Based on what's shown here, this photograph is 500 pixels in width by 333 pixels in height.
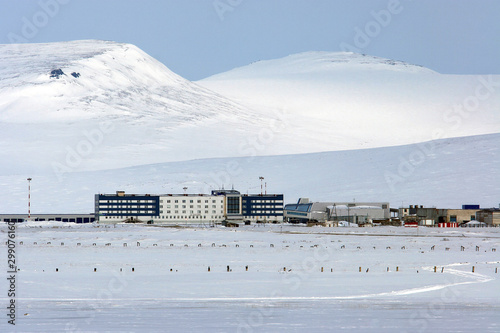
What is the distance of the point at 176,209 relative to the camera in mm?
197875

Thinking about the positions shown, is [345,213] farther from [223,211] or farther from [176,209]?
[176,209]

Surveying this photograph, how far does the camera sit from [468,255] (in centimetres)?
7444

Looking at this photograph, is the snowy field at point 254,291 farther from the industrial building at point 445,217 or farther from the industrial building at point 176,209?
the industrial building at point 176,209

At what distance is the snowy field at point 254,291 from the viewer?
3733 centimetres

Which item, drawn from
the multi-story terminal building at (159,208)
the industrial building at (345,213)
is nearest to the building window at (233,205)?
the multi-story terminal building at (159,208)

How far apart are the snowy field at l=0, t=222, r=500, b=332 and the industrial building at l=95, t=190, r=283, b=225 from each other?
11891cm

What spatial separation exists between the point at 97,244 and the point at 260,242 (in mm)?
18861

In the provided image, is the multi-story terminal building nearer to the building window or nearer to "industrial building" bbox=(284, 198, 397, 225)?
the building window

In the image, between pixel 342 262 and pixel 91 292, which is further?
pixel 342 262

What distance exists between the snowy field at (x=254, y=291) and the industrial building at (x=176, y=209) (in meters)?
119

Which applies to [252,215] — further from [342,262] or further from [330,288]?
[330,288]

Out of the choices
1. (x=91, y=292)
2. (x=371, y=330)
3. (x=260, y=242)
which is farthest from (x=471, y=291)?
(x=260, y=242)

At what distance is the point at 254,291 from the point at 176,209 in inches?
5968

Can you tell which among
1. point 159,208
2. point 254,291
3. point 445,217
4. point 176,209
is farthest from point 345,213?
point 254,291
